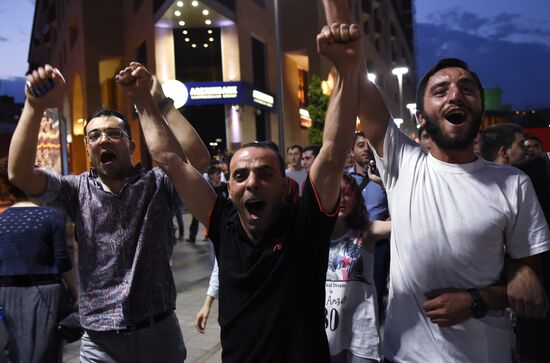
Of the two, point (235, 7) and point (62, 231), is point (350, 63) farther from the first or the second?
point (235, 7)

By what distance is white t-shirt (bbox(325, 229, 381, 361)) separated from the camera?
2.98 m

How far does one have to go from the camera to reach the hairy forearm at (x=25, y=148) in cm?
247

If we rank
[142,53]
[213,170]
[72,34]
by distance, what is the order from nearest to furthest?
[213,170], [142,53], [72,34]

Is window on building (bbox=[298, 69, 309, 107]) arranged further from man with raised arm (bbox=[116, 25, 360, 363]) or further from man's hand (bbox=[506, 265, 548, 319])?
man's hand (bbox=[506, 265, 548, 319])

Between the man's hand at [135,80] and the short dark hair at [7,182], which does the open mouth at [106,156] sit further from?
the short dark hair at [7,182]

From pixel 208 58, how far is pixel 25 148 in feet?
73.0

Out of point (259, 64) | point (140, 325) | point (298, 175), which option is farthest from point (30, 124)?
point (259, 64)

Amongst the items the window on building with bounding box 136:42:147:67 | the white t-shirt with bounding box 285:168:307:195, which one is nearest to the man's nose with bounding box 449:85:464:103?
the white t-shirt with bounding box 285:168:307:195

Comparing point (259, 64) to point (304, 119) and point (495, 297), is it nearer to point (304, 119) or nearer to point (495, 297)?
point (304, 119)

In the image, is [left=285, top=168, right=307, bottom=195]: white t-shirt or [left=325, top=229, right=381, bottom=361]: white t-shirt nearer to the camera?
[left=325, top=229, right=381, bottom=361]: white t-shirt

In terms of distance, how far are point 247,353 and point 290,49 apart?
29724mm

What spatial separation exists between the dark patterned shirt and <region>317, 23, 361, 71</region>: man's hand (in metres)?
1.38

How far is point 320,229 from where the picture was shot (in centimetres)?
206

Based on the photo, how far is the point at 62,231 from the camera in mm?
3680
